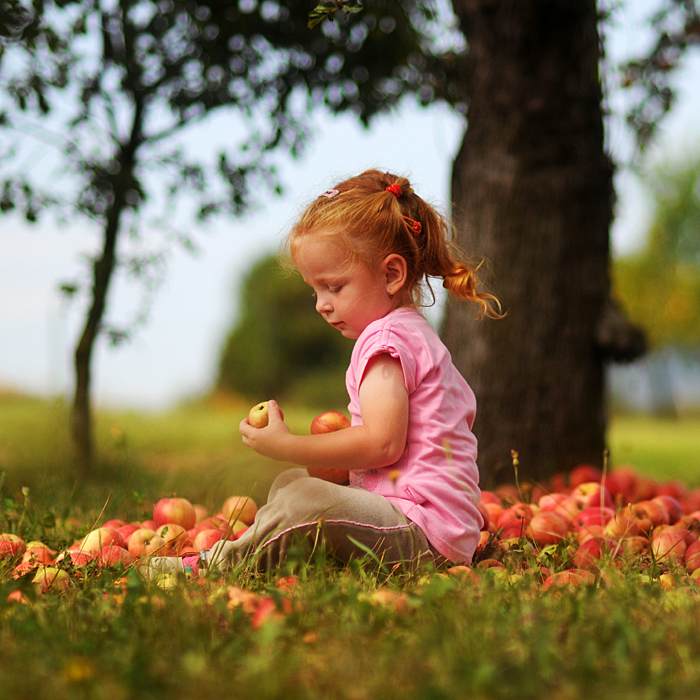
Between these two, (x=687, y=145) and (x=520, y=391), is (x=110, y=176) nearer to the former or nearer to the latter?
(x=520, y=391)

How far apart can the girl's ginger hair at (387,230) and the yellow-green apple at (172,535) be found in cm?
107

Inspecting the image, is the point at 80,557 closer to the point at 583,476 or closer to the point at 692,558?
the point at 692,558

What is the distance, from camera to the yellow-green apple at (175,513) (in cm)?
282

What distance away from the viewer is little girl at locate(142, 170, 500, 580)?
220 centimetres

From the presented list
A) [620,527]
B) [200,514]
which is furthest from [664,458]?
[200,514]

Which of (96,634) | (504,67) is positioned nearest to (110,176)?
(504,67)

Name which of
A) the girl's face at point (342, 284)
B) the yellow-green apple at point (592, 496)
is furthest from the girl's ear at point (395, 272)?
the yellow-green apple at point (592, 496)

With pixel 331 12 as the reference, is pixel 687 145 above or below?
above

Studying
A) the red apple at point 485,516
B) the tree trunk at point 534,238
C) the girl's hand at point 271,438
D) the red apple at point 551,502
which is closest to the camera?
the girl's hand at point 271,438

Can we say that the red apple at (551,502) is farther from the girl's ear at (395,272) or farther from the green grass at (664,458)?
the green grass at (664,458)

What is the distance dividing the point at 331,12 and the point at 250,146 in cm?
245

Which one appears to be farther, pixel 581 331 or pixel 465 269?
pixel 581 331

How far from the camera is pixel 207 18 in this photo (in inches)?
189

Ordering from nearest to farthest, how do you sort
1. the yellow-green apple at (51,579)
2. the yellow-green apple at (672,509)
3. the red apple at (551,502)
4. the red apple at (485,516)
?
the yellow-green apple at (51,579)
the red apple at (485,516)
the red apple at (551,502)
the yellow-green apple at (672,509)
